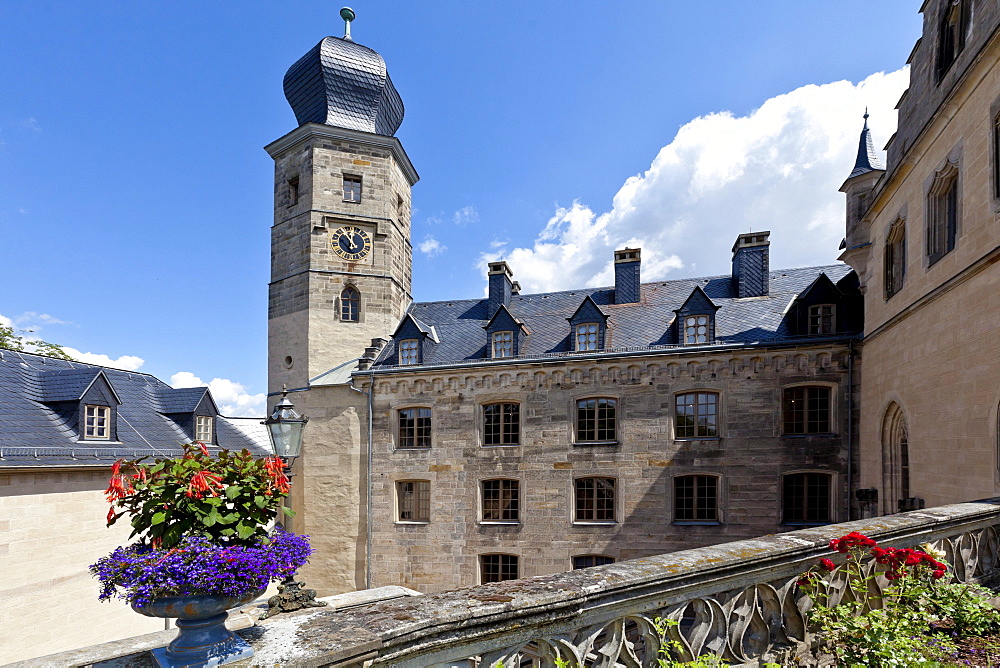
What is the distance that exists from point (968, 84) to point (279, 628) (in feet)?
39.6

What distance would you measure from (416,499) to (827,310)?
15.2m

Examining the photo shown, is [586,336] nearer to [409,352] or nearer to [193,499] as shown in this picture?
[409,352]

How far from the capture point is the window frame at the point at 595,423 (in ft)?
58.2

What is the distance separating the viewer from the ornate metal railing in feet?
7.58

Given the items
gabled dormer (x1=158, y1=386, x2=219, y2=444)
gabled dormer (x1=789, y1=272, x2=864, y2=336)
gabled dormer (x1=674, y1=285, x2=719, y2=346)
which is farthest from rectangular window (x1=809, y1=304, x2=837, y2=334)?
gabled dormer (x1=158, y1=386, x2=219, y2=444)

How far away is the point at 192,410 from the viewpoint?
18.8 meters

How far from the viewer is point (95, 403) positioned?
14.7 m

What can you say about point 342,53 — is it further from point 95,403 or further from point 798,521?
point 798,521

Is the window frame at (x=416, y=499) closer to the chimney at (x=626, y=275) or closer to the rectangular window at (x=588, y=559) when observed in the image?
the rectangular window at (x=588, y=559)

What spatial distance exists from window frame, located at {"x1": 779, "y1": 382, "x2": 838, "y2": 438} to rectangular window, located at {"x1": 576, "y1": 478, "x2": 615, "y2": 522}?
564cm

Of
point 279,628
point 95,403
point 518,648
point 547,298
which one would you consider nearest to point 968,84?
point 518,648

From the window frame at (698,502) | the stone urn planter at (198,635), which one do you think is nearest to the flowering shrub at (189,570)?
the stone urn planter at (198,635)

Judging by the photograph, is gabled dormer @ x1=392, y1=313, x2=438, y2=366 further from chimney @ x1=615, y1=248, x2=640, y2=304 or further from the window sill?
the window sill

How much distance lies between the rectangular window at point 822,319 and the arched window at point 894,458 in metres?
4.13
